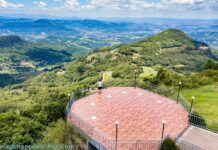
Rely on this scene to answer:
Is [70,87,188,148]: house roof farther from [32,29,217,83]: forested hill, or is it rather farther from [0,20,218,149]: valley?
[32,29,217,83]: forested hill

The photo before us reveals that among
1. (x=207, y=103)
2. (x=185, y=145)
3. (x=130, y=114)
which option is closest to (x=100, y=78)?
(x=207, y=103)

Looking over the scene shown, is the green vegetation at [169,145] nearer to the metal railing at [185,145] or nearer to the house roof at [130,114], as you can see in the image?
the metal railing at [185,145]

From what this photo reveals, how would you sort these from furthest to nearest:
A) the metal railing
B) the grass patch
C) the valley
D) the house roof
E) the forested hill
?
the forested hill → the valley → the grass patch → the house roof → the metal railing

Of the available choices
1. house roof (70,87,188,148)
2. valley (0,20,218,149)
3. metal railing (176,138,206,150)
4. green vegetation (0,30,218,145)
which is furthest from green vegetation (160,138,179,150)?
green vegetation (0,30,218,145)

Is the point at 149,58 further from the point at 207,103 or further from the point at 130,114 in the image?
the point at 130,114

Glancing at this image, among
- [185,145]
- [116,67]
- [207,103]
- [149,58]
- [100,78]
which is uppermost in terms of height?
[185,145]

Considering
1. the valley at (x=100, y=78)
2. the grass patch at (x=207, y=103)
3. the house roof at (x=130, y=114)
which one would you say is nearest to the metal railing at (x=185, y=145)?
the house roof at (x=130, y=114)

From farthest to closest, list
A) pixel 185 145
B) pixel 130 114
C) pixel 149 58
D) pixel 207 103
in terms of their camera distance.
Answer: pixel 149 58, pixel 207 103, pixel 130 114, pixel 185 145

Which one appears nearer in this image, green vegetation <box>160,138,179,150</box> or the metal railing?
green vegetation <box>160,138,179,150</box>
